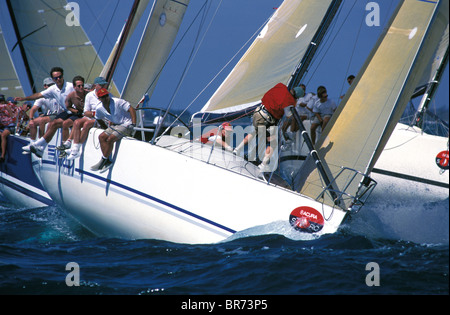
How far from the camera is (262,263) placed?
202 inches

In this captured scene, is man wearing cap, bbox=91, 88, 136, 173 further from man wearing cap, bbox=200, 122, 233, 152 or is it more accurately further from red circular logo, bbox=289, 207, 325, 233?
red circular logo, bbox=289, 207, 325, 233

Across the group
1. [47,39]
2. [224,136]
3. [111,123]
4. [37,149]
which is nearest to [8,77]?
[47,39]

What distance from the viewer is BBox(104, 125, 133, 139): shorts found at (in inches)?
255

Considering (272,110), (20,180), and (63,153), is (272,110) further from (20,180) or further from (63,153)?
(20,180)

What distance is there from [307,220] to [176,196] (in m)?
1.41

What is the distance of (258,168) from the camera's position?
634cm

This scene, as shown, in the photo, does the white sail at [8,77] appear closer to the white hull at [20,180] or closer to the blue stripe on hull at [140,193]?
the white hull at [20,180]

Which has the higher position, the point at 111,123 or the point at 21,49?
Answer: the point at 21,49

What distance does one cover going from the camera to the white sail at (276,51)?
26.2ft

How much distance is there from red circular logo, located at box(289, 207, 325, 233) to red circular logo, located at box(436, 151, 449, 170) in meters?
2.33

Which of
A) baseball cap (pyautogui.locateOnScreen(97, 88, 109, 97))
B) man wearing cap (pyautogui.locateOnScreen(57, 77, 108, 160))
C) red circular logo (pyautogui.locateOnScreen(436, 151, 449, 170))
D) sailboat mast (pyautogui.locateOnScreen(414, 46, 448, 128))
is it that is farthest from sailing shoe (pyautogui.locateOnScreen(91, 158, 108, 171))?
sailboat mast (pyautogui.locateOnScreen(414, 46, 448, 128))
